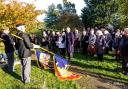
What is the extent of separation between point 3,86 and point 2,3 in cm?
1041

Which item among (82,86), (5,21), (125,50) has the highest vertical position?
(5,21)

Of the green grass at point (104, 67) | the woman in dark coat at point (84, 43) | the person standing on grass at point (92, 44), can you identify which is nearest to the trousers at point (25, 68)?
the green grass at point (104, 67)

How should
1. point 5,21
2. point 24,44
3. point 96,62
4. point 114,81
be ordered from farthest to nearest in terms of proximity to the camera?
point 5,21
point 96,62
point 114,81
point 24,44

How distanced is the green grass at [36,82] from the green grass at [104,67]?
7.19ft

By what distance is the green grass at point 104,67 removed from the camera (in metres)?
16.0

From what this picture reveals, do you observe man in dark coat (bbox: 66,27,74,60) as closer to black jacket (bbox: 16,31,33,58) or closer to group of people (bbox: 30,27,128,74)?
group of people (bbox: 30,27,128,74)

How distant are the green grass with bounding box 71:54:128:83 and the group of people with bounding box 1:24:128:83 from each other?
39cm

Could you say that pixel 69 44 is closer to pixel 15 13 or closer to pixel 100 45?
pixel 100 45

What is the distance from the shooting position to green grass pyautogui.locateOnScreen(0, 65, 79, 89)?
1405 cm

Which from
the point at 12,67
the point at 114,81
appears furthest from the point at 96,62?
the point at 12,67

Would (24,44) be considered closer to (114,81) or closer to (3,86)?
(3,86)

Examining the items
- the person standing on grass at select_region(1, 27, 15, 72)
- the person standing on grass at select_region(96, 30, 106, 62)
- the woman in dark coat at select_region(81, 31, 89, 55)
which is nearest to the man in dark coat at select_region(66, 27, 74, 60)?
the person standing on grass at select_region(96, 30, 106, 62)

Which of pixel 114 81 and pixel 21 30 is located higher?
pixel 21 30

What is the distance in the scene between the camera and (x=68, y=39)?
66.1ft
